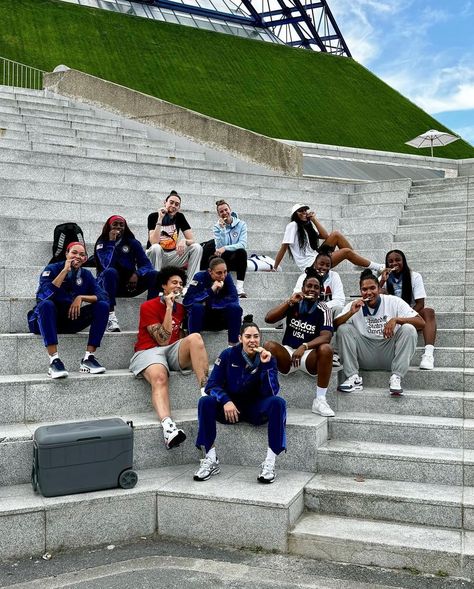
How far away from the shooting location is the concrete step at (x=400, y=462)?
474 cm

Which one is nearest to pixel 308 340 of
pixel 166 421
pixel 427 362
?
pixel 427 362

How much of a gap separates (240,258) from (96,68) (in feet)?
65.0

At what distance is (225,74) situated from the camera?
2727 cm

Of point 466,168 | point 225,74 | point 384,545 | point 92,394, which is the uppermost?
point 225,74

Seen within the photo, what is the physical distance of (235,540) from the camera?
446cm

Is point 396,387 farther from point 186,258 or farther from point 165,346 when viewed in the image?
point 186,258

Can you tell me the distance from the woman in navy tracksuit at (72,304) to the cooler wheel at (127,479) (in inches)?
42.7

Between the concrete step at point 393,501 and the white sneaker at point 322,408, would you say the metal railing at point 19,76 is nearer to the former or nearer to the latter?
the white sneaker at point 322,408

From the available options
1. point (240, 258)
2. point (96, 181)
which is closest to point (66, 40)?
point (96, 181)

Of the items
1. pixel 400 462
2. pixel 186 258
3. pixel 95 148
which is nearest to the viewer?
pixel 400 462

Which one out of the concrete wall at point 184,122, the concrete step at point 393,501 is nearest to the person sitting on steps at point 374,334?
the concrete step at point 393,501

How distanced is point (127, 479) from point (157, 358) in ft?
3.83

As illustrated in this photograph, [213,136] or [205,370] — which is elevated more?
[213,136]

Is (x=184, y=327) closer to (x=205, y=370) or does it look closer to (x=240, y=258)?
(x=205, y=370)
